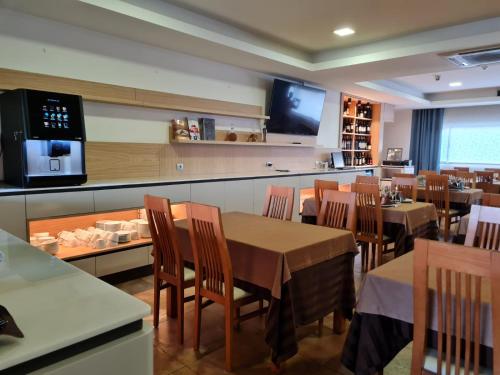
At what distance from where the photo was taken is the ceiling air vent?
4.18 m

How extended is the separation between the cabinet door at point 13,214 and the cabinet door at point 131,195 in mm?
547

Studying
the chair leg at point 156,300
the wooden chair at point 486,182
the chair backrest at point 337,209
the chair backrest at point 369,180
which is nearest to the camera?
the chair leg at point 156,300

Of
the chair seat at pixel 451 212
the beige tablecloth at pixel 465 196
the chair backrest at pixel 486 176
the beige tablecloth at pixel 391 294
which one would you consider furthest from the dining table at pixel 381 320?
the chair backrest at pixel 486 176

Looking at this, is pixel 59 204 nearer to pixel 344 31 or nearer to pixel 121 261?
pixel 121 261

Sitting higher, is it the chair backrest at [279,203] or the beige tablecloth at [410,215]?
the chair backrest at [279,203]

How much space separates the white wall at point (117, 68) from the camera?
10.7 ft

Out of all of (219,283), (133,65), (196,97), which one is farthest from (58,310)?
(196,97)

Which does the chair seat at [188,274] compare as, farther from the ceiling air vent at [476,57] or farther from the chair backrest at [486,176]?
the chair backrest at [486,176]

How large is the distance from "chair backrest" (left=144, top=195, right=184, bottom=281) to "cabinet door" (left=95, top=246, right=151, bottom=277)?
36.0 inches

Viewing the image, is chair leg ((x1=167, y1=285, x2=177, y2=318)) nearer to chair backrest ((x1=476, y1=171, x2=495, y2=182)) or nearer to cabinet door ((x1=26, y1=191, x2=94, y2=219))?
cabinet door ((x1=26, y1=191, x2=94, y2=219))

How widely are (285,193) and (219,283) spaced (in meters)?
1.18

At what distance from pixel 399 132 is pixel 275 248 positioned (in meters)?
9.33

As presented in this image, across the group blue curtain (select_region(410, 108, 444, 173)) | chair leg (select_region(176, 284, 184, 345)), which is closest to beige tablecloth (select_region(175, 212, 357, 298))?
chair leg (select_region(176, 284, 184, 345))

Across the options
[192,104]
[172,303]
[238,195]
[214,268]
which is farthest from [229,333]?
[192,104]
